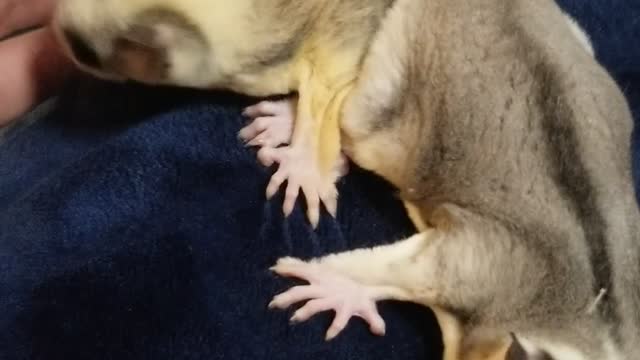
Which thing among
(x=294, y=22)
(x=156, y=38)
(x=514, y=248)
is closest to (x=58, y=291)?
(x=156, y=38)

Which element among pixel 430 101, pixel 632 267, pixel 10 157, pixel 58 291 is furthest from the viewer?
pixel 10 157

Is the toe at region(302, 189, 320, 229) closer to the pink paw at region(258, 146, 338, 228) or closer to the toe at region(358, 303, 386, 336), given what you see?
the pink paw at region(258, 146, 338, 228)

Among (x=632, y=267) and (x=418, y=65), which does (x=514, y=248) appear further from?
(x=418, y=65)

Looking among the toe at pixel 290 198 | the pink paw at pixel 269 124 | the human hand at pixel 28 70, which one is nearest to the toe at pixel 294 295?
the toe at pixel 290 198

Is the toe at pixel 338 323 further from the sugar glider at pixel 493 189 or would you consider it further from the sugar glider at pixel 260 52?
the sugar glider at pixel 260 52

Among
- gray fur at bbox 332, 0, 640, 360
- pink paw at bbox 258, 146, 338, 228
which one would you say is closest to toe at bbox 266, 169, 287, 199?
pink paw at bbox 258, 146, 338, 228
